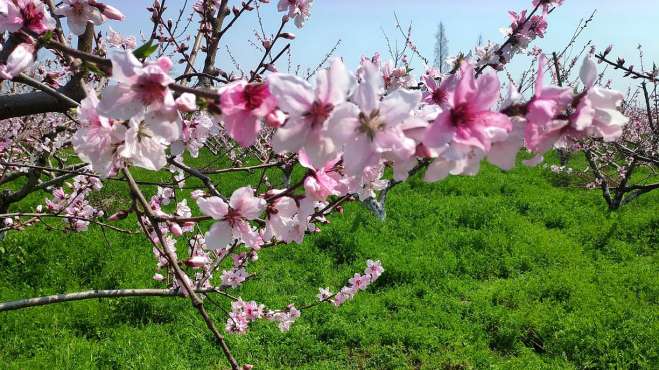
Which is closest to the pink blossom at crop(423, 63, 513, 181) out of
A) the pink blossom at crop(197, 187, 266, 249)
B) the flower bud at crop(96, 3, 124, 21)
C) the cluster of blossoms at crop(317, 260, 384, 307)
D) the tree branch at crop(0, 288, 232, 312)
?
the pink blossom at crop(197, 187, 266, 249)

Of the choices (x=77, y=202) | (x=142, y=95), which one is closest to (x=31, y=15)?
(x=142, y=95)

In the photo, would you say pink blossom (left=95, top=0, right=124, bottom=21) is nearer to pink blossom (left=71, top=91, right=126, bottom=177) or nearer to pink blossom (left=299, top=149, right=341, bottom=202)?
pink blossom (left=71, top=91, right=126, bottom=177)

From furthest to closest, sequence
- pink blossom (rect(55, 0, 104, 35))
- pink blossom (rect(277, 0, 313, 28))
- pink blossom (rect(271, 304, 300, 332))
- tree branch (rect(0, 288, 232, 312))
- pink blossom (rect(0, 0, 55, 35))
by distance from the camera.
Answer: pink blossom (rect(271, 304, 300, 332)) → pink blossom (rect(277, 0, 313, 28)) → tree branch (rect(0, 288, 232, 312)) → pink blossom (rect(55, 0, 104, 35)) → pink blossom (rect(0, 0, 55, 35))

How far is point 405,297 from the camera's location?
4.97 meters

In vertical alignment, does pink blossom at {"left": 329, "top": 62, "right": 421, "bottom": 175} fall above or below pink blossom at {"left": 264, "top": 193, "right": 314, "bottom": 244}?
above

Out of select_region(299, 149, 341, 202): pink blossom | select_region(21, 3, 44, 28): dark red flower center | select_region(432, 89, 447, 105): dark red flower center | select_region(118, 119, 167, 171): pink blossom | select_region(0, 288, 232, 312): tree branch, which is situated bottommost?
select_region(0, 288, 232, 312): tree branch

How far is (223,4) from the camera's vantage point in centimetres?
252

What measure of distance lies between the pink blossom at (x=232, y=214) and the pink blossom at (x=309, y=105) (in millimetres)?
380

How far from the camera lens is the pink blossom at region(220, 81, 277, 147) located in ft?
2.70

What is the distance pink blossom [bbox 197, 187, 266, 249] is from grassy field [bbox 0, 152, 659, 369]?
117 inches

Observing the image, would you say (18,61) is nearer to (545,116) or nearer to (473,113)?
(473,113)

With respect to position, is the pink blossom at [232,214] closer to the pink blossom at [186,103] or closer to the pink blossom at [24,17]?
the pink blossom at [186,103]

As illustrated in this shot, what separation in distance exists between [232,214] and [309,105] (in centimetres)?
56

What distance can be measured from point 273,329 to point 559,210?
497 centimetres
